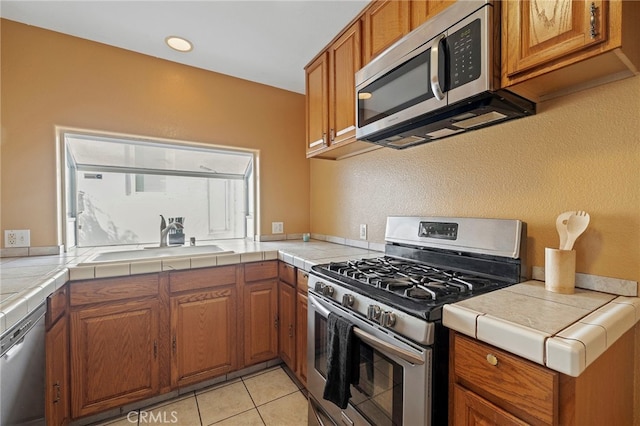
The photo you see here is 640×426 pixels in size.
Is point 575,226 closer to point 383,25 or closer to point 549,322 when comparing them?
point 549,322

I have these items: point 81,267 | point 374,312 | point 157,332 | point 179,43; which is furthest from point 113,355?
point 179,43

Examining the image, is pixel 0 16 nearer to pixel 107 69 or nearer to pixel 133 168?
pixel 107 69

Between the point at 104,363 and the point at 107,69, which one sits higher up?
the point at 107,69

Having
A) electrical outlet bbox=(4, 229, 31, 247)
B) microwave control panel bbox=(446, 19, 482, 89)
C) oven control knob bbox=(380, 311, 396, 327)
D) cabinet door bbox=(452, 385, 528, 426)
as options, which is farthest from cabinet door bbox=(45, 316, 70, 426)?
microwave control panel bbox=(446, 19, 482, 89)

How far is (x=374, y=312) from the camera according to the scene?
1084mm

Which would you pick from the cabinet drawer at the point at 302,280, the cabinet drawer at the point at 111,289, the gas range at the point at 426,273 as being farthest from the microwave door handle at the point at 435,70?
the cabinet drawer at the point at 111,289

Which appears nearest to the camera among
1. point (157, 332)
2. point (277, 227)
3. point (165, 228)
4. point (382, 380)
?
point (382, 380)

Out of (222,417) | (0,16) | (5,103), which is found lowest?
(222,417)

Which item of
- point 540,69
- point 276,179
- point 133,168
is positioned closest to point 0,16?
point 133,168

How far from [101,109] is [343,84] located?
175cm

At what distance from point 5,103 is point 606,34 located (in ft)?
9.83

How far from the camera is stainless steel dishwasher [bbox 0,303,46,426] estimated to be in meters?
0.94

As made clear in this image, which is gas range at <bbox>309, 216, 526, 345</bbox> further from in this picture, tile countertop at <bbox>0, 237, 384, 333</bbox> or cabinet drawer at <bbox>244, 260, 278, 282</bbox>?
cabinet drawer at <bbox>244, 260, 278, 282</bbox>

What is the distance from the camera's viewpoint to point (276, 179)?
2799 mm
